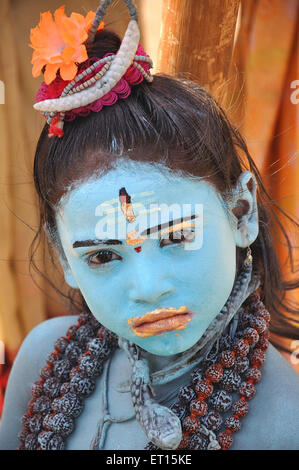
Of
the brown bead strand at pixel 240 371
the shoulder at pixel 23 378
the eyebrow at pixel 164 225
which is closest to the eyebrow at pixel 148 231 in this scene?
the eyebrow at pixel 164 225

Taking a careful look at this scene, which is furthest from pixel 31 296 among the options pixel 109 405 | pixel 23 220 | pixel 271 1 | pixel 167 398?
pixel 271 1

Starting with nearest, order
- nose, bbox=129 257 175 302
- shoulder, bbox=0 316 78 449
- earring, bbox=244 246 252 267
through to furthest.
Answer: nose, bbox=129 257 175 302
earring, bbox=244 246 252 267
shoulder, bbox=0 316 78 449

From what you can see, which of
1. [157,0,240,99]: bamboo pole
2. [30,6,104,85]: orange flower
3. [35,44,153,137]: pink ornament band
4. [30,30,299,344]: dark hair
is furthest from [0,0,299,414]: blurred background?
[30,6,104,85]: orange flower

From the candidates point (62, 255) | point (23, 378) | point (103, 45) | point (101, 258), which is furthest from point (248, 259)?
point (23, 378)

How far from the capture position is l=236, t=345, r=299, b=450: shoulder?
1.02 m

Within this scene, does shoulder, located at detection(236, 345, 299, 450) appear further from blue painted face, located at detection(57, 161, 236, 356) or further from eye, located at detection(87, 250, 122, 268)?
eye, located at detection(87, 250, 122, 268)

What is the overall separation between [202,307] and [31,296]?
1.12 m

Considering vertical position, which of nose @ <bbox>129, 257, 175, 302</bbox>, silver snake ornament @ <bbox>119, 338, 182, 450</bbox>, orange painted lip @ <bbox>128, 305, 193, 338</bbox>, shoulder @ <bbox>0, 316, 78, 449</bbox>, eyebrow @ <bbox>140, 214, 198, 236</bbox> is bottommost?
shoulder @ <bbox>0, 316, 78, 449</bbox>

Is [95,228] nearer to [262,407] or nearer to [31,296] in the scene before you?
[262,407]

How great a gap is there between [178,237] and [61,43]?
46 centimetres

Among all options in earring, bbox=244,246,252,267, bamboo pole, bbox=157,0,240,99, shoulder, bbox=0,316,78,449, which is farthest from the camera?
shoulder, bbox=0,316,78,449

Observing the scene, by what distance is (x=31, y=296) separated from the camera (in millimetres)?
1936

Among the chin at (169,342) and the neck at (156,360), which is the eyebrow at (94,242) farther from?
the neck at (156,360)

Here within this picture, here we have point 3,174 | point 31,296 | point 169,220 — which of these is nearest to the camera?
point 169,220
